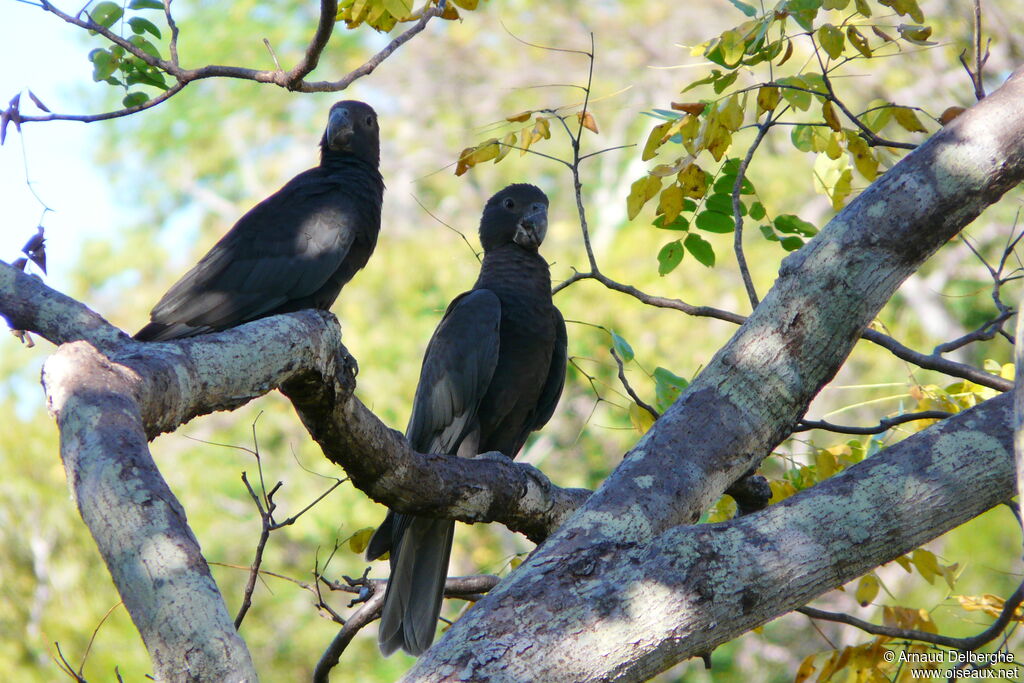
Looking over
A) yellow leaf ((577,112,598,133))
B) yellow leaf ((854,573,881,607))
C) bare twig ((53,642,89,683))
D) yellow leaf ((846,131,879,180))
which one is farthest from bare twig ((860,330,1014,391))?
bare twig ((53,642,89,683))

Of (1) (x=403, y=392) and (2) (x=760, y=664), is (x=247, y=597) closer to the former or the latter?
(1) (x=403, y=392)

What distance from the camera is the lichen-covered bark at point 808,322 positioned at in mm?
2184

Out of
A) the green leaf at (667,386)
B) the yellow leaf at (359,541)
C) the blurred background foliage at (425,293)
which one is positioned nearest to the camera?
the green leaf at (667,386)

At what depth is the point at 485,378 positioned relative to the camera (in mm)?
4133

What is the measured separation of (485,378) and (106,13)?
2020 millimetres

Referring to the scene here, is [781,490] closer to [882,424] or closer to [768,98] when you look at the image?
[882,424]

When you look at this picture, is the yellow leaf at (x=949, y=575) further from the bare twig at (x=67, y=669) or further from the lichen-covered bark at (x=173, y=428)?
the bare twig at (x=67, y=669)

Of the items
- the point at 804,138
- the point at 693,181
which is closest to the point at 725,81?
the point at 693,181

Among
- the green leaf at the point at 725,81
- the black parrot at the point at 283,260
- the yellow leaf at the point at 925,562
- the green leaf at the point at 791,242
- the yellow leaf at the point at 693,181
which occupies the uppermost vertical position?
the black parrot at the point at 283,260

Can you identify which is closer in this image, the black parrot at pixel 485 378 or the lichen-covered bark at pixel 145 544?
the lichen-covered bark at pixel 145 544

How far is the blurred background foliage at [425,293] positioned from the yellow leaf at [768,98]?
268mm

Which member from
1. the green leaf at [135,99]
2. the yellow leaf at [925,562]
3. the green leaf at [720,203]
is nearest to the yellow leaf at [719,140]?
the green leaf at [720,203]

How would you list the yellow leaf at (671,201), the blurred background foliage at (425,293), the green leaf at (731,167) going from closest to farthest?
1. the yellow leaf at (671,201)
2. the green leaf at (731,167)
3. the blurred background foliage at (425,293)

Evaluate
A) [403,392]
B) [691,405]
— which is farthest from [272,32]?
[691,405]
